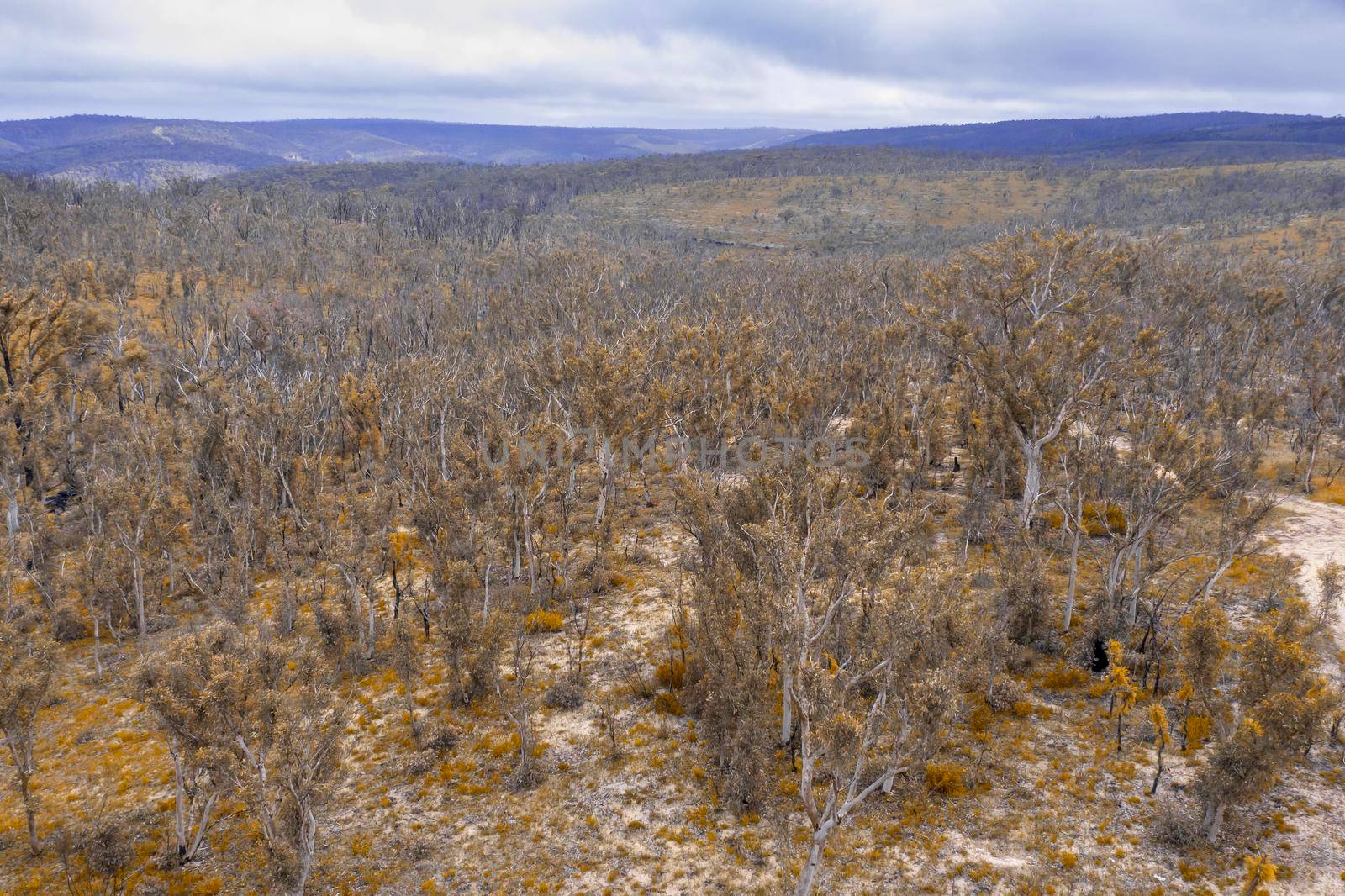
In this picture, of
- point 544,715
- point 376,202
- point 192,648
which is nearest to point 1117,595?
point 544,715

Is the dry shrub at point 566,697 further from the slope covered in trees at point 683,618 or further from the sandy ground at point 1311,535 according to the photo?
the sandy ground at point 1311,535

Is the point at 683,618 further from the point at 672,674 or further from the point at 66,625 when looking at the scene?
the point at 66,625

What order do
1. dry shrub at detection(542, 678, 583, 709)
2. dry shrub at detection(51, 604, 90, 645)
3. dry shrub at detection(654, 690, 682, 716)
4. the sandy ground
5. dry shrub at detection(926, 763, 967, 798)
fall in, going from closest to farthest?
1. dry shrub at detection(926, 763, 967, 798)
2. dry shrub at detection(654, 690, 682, 716)
3. dry shrub at detection(542, 678, 583, 709)
4. dry shrub at detection(51, 604, 90, 645)
5. the sandy ground

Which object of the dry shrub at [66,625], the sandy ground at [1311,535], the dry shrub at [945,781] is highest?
the sandy ground at [1311,535]

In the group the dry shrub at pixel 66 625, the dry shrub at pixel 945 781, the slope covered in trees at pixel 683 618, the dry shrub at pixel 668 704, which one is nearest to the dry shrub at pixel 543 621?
the slope covered in trees at pixel 683 618

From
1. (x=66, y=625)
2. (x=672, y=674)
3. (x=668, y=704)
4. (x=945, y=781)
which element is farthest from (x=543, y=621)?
(x=66, y=625)

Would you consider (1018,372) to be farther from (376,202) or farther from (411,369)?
(376,202)

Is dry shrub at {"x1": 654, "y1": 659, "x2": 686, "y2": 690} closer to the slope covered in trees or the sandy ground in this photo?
the slope covered in trees

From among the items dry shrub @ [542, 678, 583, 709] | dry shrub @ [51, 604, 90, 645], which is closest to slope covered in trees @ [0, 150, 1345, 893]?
dry shrub @ [51, 604, 90, 645]
